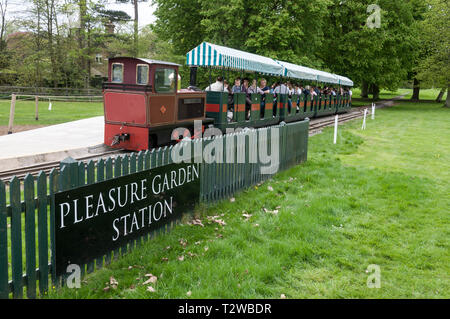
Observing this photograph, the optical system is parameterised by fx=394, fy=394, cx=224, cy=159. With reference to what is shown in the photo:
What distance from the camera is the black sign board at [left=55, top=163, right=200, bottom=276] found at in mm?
3592

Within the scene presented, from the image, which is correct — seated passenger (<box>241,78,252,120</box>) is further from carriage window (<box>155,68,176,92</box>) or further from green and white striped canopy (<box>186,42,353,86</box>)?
carriage window (<box>155,68,176,92</box>)

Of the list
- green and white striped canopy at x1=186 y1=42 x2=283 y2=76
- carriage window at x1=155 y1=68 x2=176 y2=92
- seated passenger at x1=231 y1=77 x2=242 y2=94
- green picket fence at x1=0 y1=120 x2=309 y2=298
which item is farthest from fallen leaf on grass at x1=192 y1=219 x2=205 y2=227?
seated passenger at x1=231 y1=77 x2=242 y2=94

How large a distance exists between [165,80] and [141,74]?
2.03 feet

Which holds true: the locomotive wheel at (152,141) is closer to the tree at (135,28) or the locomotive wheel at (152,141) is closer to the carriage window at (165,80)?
the carriage window at (165,80)

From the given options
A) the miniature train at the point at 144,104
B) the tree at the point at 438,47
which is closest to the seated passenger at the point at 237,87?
the miniature train at the point at 144,104

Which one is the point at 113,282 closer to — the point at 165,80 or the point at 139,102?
the point at 139,102

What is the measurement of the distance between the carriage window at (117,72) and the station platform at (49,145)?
1.71 meters

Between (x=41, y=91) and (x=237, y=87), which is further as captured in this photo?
(x=41, y=91)

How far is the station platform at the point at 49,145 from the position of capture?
878 centimetres

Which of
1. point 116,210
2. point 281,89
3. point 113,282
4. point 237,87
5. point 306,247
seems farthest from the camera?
point 281,89

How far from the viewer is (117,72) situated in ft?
32.4

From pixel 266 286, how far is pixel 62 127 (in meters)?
13.0

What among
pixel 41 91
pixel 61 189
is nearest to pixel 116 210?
pixel 61 189
